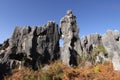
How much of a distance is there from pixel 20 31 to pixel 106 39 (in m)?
22.3

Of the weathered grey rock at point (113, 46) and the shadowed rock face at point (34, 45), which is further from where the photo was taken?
the shadowed rock face at point (34, 45)

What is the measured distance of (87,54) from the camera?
64.4m

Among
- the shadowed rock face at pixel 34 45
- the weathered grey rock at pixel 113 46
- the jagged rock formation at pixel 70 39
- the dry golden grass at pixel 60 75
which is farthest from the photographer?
the jagged rock formation at pixel 70 39

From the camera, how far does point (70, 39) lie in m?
65.2

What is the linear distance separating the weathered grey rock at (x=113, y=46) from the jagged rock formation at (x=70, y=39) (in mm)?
8995

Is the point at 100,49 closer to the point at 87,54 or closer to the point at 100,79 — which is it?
the point at 87,54

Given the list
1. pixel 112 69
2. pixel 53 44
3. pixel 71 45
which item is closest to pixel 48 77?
pixel 112 69

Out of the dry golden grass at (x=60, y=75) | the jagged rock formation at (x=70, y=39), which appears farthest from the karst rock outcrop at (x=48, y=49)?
the dry golden grass at (x=60, y=75)

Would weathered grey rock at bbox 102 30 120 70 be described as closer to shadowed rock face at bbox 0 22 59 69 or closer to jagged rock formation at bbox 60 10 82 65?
jagged rock formation at bbox 60 10 82 65

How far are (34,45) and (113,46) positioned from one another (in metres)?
19.3

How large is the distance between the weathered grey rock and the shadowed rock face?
13.3 m

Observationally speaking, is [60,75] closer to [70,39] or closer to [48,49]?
[48,49]

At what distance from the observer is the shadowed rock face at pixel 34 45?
179 feet

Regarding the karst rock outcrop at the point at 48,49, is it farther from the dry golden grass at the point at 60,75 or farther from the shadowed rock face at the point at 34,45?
the dry golden grass at the point at 60,75
